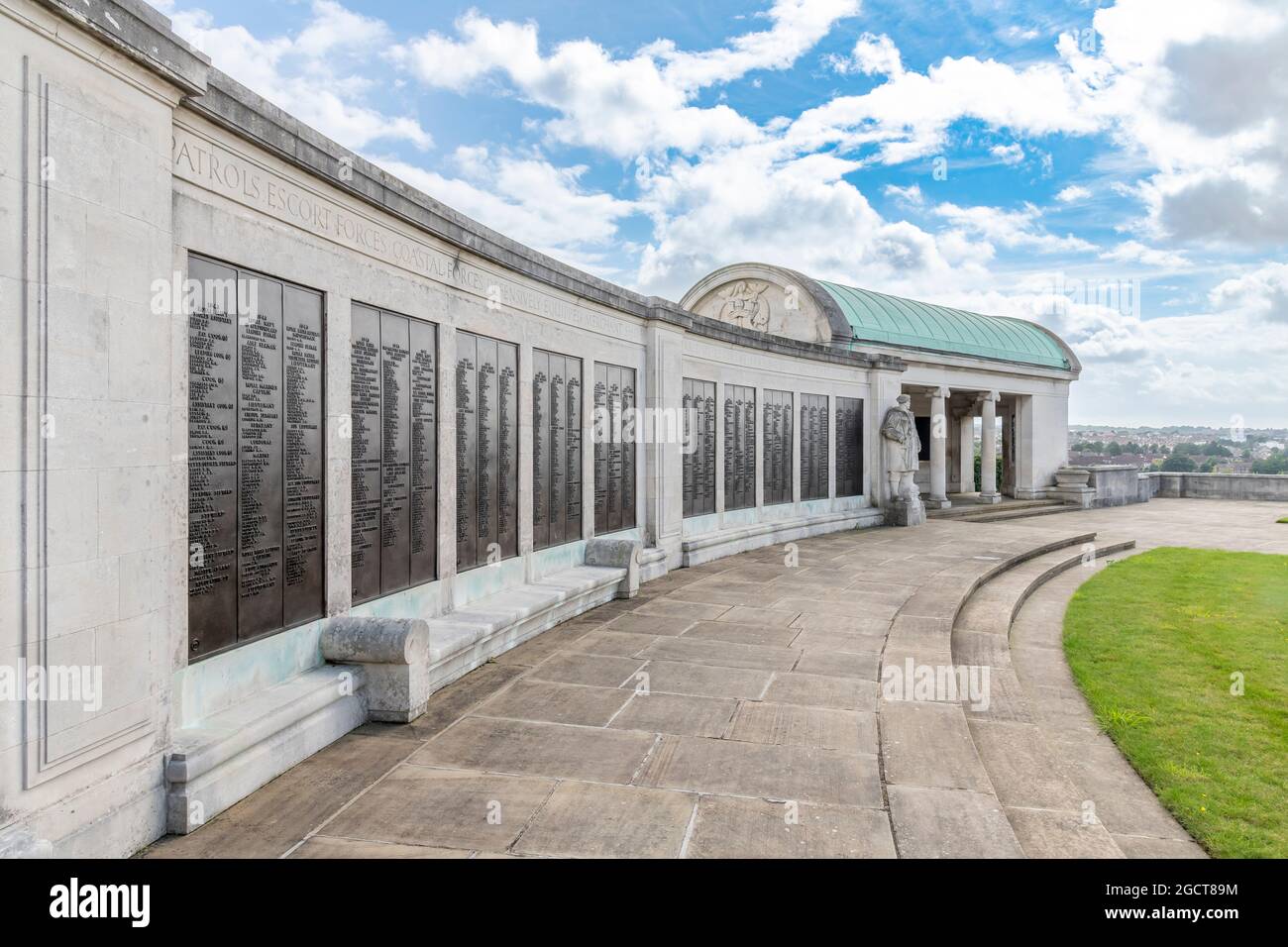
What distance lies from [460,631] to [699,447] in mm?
7458

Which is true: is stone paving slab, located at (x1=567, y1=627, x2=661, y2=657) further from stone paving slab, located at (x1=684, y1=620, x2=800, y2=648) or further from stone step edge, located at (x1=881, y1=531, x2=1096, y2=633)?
stone step edge, located at (x1=881, y1=531, x2=1096, y2=633)

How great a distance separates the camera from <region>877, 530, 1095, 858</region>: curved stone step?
13.5 ft

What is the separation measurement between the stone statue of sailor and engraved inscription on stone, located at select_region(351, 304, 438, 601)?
554 inches

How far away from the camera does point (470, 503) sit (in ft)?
25.8

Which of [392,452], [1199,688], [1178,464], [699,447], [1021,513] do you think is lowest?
[1199,688]

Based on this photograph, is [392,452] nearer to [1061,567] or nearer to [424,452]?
[424,452]

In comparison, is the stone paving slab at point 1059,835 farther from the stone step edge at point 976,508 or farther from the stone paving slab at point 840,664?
the stone step edge at point 976,508

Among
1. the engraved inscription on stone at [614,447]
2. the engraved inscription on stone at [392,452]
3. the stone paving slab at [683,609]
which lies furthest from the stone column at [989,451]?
the engraved inscription on stone at [392,452]

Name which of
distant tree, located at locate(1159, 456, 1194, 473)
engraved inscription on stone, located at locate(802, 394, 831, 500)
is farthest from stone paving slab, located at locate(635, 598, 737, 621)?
distant tree, located at locate(1159, 456, 1194, 473)

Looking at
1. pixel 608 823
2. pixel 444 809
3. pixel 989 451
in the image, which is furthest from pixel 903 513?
pixel 444 809

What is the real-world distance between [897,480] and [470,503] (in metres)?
13.8

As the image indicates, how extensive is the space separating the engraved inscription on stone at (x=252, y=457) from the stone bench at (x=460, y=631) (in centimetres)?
46

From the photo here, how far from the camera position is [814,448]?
57.2ft

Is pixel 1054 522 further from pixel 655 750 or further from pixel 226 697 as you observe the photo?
pixel 226 697
